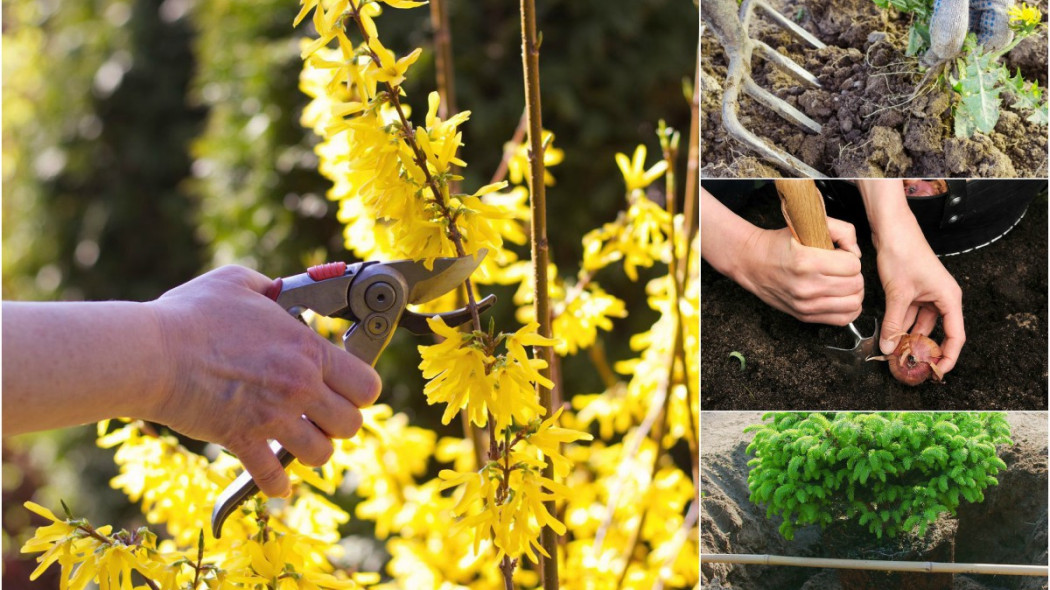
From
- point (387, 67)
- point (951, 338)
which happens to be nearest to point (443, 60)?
point (387, 67)

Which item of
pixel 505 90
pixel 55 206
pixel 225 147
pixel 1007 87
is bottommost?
pixel 55 206

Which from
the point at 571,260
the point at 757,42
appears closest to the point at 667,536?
the point at 757,42

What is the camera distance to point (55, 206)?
470 centimetres

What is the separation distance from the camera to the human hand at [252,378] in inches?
32.6

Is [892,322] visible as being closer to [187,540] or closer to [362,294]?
[362,294]

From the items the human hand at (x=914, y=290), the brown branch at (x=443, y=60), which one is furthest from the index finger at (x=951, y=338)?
the brown branch at (x=443, y=60)

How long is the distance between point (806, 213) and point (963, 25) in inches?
11.0

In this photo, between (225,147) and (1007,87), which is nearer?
(1007,87)

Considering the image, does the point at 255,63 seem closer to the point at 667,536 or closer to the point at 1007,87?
the point at 667,536

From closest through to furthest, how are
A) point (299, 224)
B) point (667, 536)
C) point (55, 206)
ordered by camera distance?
1. point (667, 536)
2. point (299, 224)
3. point (55, 206)

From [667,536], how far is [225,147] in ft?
6.85

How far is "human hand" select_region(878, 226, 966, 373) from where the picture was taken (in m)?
1.05

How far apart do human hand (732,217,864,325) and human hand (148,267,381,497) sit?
471 millimetres

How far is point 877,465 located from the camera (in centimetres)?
107
